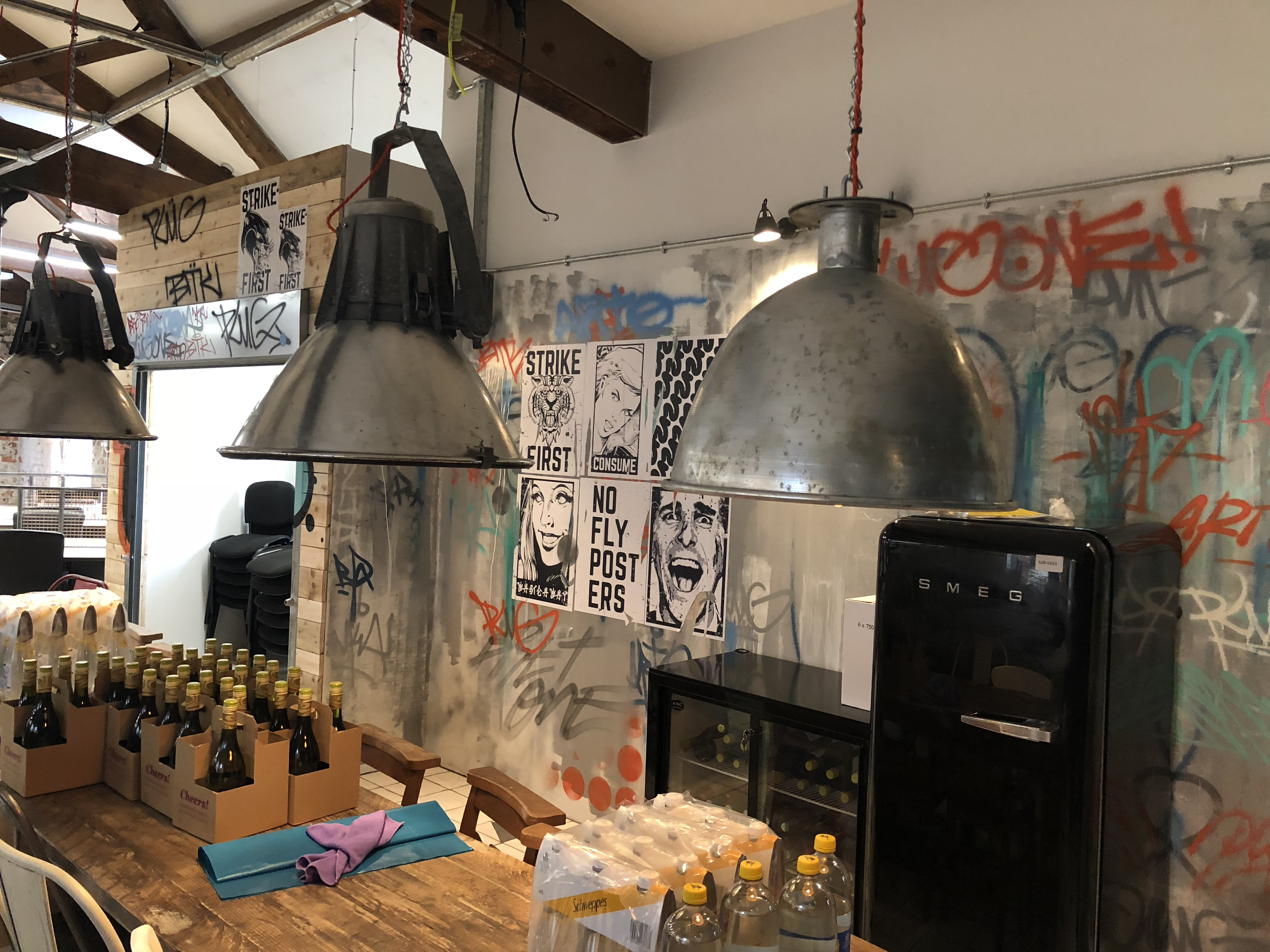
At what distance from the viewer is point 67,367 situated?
2275 millimetres

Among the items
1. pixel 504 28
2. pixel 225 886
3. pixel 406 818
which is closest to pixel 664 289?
pixel 504 28

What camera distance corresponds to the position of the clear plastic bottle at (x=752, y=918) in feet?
4.03

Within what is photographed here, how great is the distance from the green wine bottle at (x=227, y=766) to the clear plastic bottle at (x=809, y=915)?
1.36 metres

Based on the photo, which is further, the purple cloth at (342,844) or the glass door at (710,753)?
the glass door at (710,753)

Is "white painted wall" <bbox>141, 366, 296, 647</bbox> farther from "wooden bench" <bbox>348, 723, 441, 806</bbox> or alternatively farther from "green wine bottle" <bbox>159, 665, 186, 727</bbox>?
"green wine bottle" <bbox>159, 665, 186, 727</bbox>

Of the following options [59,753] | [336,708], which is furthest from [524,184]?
[59,753]

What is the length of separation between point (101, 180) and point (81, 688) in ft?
14.2

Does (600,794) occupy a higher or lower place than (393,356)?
lower

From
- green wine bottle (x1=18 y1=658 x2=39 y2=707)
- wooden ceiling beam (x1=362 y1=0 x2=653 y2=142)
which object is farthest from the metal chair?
wooden ceiling beam (x1=362 y1=0 x2=653 y2=142)

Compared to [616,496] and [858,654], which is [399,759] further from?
[616,496]

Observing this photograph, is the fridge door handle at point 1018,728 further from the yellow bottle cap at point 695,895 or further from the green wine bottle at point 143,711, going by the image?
the green wine bottle at point 143,711

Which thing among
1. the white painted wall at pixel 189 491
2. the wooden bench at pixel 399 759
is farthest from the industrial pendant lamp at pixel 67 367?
the white painted wall at pixel 189 491

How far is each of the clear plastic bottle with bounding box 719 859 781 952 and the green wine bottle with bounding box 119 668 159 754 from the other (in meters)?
1.65

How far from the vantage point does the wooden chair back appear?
1.38 metres
